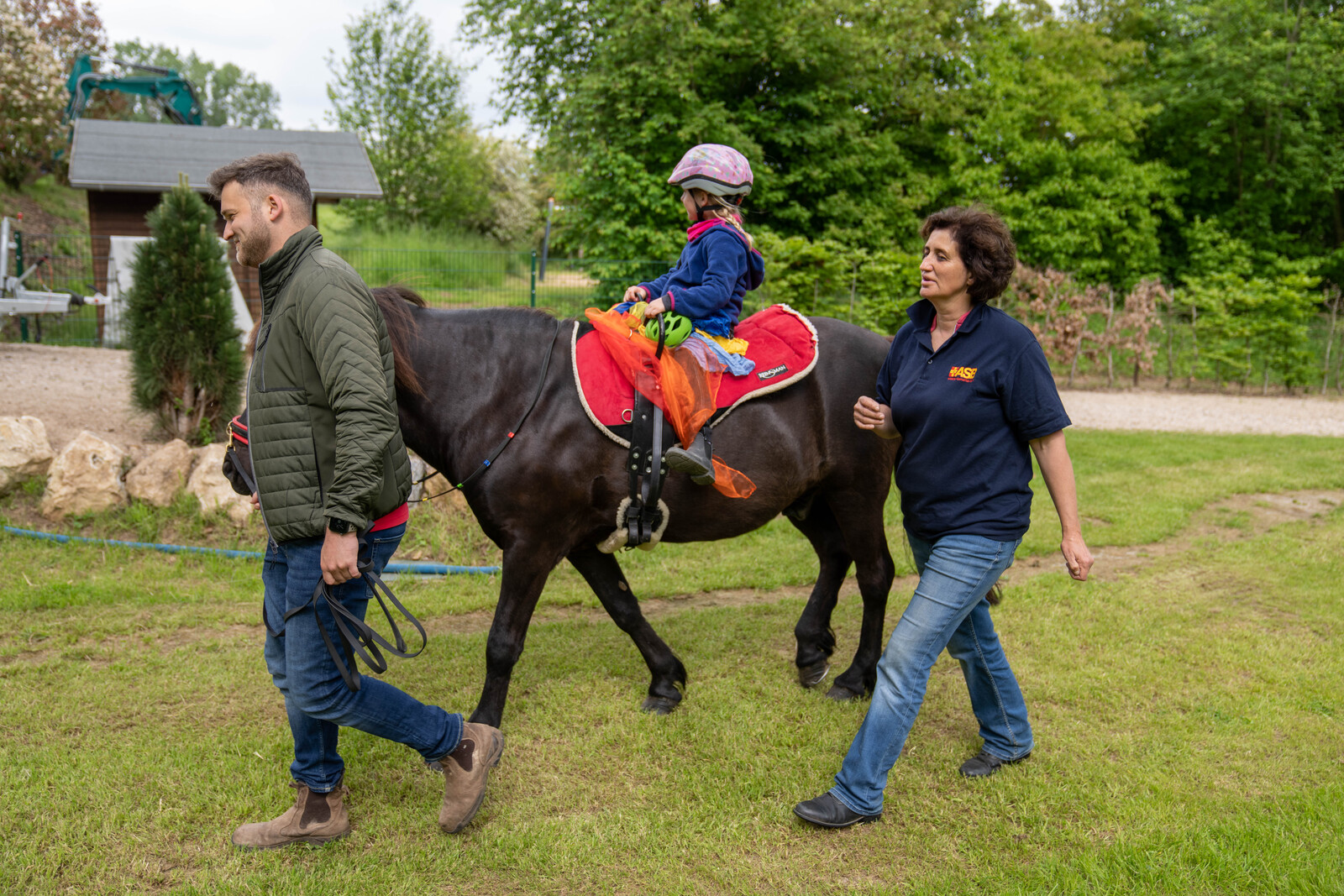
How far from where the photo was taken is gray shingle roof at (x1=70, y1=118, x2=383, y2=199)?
44.8 feet

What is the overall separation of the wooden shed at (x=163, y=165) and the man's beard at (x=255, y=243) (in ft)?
34.0

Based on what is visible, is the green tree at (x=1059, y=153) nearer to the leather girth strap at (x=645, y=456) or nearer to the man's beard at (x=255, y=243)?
the leather girth strap at (x=645, y=456)

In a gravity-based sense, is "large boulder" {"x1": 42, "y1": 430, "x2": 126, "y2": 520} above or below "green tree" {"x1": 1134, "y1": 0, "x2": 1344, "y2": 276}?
below

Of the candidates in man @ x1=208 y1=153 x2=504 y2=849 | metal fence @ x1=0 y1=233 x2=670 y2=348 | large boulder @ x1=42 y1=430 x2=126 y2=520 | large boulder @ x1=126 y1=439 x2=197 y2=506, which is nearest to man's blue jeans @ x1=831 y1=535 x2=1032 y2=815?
man @ x1=208 y1=153 x2=504 y2=849

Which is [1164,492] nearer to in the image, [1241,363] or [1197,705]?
[1197,705]

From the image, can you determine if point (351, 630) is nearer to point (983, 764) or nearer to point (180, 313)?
point (983, 764)

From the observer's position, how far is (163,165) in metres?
14.4

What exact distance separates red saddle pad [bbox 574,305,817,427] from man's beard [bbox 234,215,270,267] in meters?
1.29

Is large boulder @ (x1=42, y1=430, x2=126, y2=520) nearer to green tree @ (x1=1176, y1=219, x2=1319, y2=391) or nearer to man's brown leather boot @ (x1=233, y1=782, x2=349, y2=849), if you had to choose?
man's brown leather boot @ (x1=233, y1=782, x2=349, y2=849)

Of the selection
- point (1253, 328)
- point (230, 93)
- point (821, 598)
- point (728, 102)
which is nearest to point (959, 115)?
point (728, 102)

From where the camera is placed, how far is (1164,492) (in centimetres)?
793

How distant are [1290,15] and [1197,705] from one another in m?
24.5

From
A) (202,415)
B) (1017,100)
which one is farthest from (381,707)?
(1017,100)

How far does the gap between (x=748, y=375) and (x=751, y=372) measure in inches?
0.9
